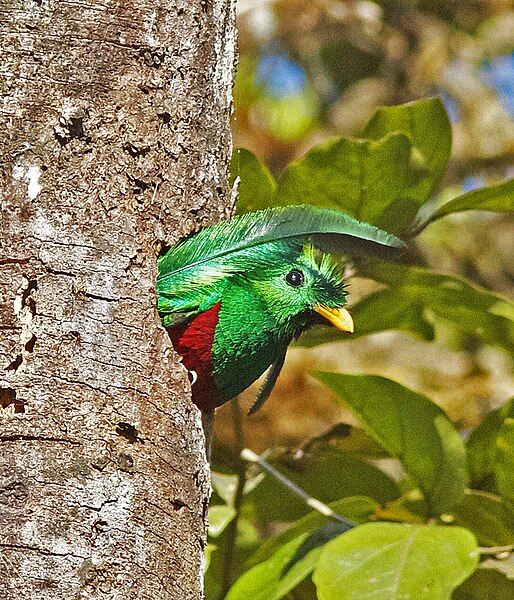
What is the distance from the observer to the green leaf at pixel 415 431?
1.80 meters

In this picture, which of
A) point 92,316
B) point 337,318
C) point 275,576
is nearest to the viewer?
point 92,316

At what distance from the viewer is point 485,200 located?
1754mm

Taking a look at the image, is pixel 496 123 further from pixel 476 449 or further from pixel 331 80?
pixel 476 449

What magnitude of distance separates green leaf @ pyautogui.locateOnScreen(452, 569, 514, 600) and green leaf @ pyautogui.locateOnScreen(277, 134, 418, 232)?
647 mm

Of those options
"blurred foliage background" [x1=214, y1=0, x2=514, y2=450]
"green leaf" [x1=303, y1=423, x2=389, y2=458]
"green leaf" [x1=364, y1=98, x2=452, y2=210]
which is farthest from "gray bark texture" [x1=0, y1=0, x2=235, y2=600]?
"blurred foliage background" [x1=214, y1=0, x2=514, y2=450]

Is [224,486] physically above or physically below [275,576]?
above

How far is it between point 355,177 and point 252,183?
0.58ft

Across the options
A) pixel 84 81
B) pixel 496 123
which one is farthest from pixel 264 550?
pixel 496 123

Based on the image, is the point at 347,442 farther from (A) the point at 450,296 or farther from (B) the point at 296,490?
(A) the point at 450,296

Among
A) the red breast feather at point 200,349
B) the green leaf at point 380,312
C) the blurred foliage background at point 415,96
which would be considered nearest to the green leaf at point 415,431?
the green leaf at point 380,312

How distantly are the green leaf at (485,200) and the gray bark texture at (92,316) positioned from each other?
612 mm

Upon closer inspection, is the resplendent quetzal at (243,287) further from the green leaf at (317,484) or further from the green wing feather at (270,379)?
the green leaf at (317,484)

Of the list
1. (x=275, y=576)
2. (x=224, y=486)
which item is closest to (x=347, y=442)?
(x=224, y=486)

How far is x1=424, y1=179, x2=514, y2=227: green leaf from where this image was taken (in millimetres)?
1732
